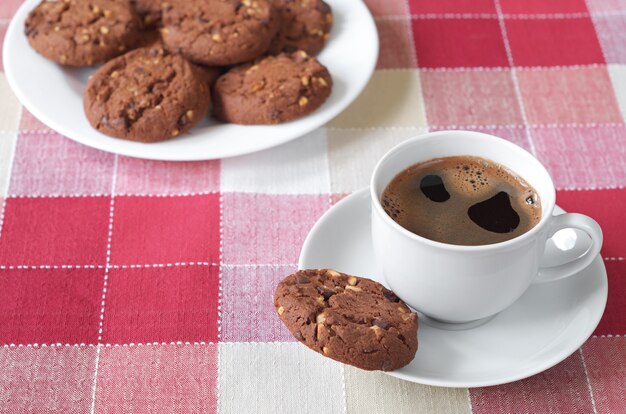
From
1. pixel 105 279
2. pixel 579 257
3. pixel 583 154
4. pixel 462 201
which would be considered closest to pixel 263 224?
pixel 105 279

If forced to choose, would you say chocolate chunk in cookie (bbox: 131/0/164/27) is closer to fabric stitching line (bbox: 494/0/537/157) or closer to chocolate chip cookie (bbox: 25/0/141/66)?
chocolate chip cookie (bbox: 25/0/141/66)

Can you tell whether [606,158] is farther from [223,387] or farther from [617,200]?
[223,387]

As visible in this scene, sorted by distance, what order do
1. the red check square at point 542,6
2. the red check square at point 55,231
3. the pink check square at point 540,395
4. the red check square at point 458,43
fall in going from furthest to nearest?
the red check square at point 542,6 → the red check square at point 458,43 → the red check square at point 55,231 → the pink check square at point 540,395

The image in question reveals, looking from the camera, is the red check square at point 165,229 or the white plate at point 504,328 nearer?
the white plate at point 504,328

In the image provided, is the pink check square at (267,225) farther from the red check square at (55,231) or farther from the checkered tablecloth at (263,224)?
the red check square at (55,231)

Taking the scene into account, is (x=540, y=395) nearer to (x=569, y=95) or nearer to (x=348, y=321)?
(x=348, y=321)

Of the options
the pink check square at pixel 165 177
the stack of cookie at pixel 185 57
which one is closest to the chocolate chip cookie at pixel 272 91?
the stack of cookie at pixel 185 57
